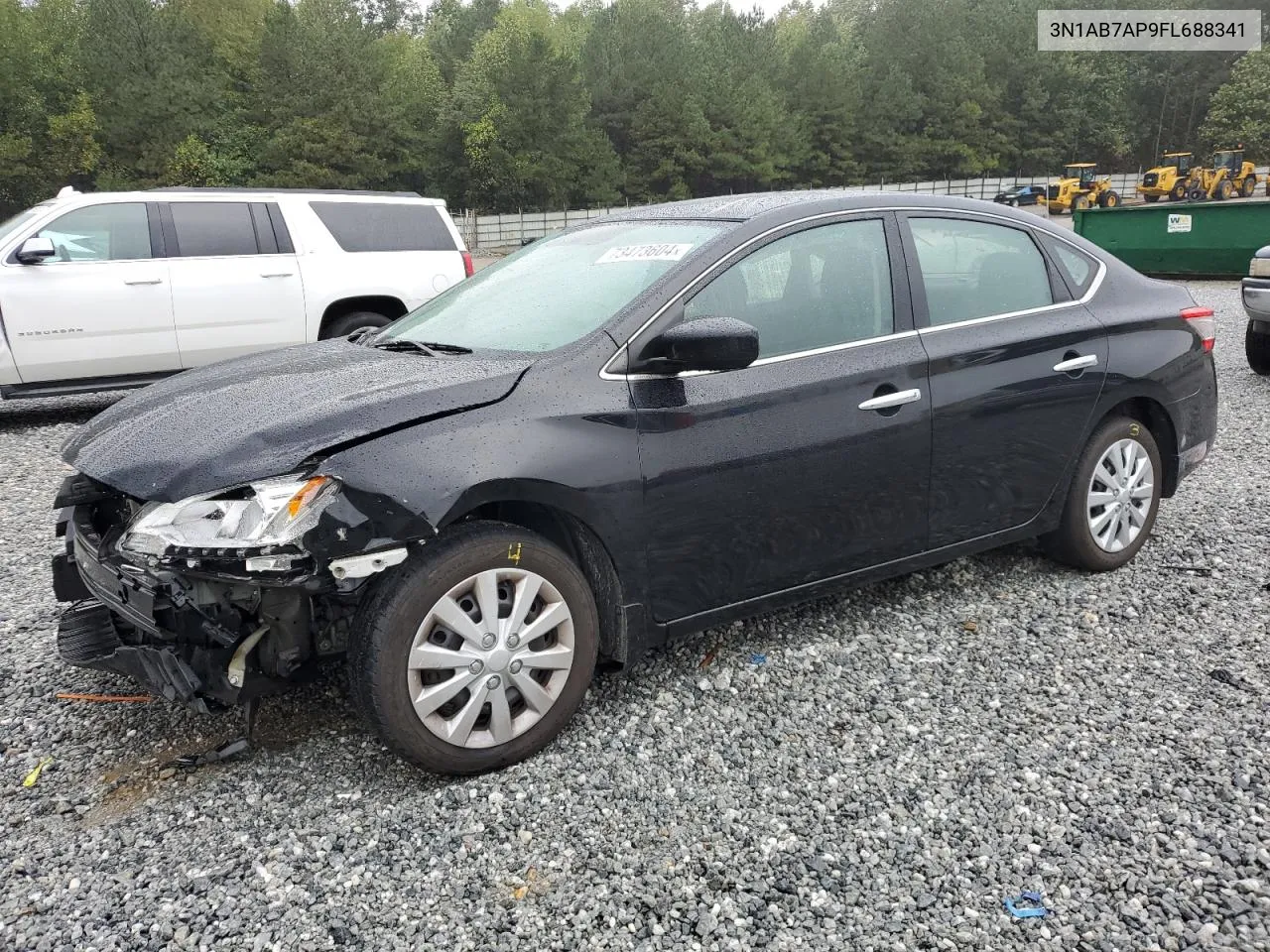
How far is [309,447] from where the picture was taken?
101 inches

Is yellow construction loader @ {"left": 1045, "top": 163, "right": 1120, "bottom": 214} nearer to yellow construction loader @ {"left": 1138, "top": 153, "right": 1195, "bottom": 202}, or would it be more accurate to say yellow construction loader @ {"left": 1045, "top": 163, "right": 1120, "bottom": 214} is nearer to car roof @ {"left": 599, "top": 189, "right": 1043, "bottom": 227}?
yellow construction loader @ {"left": 1138, "top": 153, "right": 1195, "bottom": 202}

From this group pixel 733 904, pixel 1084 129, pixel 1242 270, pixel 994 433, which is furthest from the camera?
pixel 1084 129

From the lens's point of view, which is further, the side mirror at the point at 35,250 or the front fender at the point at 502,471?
the side mirror at the point at 35,250

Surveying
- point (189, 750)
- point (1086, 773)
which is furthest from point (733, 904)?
point (189, 750)

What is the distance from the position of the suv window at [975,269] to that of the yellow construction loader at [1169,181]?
37.8m

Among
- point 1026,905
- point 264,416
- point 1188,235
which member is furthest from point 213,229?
point 1188,235

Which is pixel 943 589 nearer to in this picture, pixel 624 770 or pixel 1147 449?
pixel 1147 449

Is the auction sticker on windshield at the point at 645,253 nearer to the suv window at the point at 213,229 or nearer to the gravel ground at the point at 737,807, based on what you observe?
the gravel ground at the point at 737,807

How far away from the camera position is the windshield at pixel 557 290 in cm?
319

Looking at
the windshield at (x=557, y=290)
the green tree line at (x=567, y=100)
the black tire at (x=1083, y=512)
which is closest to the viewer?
the windshield at (x=557, y=290)

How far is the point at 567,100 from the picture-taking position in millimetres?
50312

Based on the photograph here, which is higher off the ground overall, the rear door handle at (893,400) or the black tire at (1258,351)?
the rear door handle at (893,400)

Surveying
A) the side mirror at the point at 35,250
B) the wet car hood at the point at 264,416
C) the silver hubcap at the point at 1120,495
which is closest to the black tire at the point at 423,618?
the wet car hood at the point at 264,416

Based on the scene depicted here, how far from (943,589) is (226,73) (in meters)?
54.3
